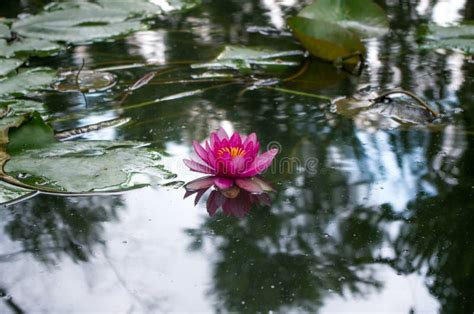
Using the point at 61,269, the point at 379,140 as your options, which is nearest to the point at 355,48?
the point at 379,140

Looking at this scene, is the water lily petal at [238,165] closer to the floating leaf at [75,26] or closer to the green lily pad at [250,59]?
the green lily pad at [250,59]

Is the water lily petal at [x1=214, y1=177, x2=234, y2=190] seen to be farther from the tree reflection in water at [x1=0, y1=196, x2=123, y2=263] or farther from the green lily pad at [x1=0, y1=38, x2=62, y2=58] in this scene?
the green lily pad at [x1=0, y1=38, x2=62, y2=58]

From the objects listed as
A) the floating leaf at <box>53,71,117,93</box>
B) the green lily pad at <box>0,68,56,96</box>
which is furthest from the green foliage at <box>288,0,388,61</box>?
the green lily pad at <box>0,68,56,96</box>

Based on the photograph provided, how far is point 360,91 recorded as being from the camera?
1.84m

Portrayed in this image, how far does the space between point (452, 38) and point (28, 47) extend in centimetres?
148

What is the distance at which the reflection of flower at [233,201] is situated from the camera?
1225 millimetres

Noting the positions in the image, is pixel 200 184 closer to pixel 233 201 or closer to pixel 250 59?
pixel 233 201

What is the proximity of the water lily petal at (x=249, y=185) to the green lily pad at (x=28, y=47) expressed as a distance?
1.17 metres

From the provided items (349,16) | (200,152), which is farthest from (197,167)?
(349,16)

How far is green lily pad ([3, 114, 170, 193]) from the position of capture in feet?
4.22

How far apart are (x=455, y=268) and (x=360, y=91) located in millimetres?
875

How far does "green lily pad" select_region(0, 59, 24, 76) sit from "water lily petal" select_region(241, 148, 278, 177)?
99cm

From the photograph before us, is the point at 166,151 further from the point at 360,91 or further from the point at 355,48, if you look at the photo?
the point at 355,48

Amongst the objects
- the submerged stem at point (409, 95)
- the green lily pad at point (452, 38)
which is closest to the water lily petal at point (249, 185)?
the submerged stem at point (409, 95)
